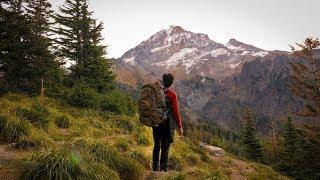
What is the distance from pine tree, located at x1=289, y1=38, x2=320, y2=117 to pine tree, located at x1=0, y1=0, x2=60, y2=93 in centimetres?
2196

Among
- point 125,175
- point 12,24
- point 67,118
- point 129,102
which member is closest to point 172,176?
point 125,175

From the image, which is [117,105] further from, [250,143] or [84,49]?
[250,143]

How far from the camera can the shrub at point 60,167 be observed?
17.2 ft

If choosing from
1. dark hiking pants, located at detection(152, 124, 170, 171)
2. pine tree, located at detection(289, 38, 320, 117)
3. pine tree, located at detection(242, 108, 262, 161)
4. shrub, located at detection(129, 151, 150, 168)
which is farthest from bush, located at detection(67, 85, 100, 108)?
pine tree, located at detection(242, 108, 262, 161)

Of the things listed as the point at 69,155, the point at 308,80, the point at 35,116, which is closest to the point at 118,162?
the point at 69,155

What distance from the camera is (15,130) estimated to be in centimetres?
835

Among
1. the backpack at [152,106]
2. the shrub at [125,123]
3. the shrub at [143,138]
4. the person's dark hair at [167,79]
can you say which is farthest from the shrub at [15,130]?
the shrub at [125,123]

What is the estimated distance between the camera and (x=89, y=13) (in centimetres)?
3188

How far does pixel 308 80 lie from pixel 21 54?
25496mm

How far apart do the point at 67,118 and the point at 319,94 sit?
80.3 feet

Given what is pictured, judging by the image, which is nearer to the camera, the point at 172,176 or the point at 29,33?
the point at 172,176

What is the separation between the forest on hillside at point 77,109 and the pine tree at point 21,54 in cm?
5

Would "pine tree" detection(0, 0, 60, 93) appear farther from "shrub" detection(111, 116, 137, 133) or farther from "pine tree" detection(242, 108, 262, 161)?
"pine tree" detection(242, 108, 262, 161)

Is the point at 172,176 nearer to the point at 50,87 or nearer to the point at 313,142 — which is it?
the point at 50,87
